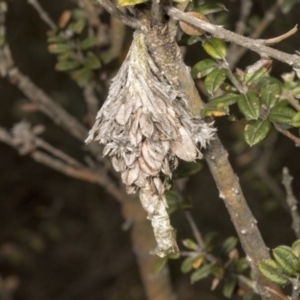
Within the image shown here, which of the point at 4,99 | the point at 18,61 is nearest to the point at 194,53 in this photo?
the point at 18,61

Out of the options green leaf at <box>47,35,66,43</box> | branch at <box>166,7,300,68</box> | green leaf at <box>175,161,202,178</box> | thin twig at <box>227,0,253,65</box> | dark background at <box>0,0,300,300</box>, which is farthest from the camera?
dark background at <box>0,0,300,300</box>

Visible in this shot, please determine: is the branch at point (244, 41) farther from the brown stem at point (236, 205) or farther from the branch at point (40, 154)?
the branch at point (40, 154)

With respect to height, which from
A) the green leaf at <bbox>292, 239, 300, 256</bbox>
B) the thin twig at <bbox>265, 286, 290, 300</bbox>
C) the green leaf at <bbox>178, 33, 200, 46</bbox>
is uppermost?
the green leaf at <bbox>178, 33, 200, 46</bbox>

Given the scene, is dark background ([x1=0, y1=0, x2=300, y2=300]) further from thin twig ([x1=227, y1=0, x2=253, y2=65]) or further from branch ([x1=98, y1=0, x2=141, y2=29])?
branch ([x1=98, y1=0, x2=141, y2=29])

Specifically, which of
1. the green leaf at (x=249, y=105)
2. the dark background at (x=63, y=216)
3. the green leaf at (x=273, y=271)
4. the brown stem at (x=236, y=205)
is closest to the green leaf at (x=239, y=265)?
the brown stem at (x=236, y=205)

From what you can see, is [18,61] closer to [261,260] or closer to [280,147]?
[280,147]

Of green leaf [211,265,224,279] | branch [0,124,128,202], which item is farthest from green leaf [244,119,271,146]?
branch [0,124,128,202]
